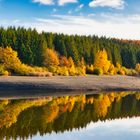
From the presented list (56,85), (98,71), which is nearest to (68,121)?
(56,85)

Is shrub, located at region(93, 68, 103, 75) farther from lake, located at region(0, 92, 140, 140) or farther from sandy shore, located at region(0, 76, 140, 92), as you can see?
lake, located at region(0, 92, 140, 140)

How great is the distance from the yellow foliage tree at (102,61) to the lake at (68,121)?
6374 cm

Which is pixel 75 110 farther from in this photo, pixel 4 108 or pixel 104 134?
pixel 104 134

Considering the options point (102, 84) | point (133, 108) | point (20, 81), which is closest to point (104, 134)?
point (133, 108)

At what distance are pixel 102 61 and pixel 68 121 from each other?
83.3 m

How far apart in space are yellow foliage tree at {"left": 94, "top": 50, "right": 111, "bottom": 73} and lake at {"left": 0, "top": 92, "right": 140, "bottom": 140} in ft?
209

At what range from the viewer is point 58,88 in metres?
72.4

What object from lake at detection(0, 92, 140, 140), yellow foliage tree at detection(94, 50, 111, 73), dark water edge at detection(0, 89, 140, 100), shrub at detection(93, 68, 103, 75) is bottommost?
dark water edge at detection(0, 89, 140, 100)

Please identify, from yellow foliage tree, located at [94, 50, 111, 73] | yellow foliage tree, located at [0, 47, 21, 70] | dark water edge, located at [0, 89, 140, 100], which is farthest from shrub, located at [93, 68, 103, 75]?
dark water edge, located at [0, 89, 140, 100]

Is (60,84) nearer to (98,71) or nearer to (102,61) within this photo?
(98,71)

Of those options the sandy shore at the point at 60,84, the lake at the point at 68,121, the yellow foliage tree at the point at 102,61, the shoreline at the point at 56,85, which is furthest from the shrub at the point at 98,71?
the lake at the point at 68,121

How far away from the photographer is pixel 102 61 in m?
119

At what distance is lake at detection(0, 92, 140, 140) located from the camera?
29281 mm

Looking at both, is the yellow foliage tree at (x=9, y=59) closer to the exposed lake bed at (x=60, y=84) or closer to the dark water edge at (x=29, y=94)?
the exposed lake bed at (x=60, y=84)
